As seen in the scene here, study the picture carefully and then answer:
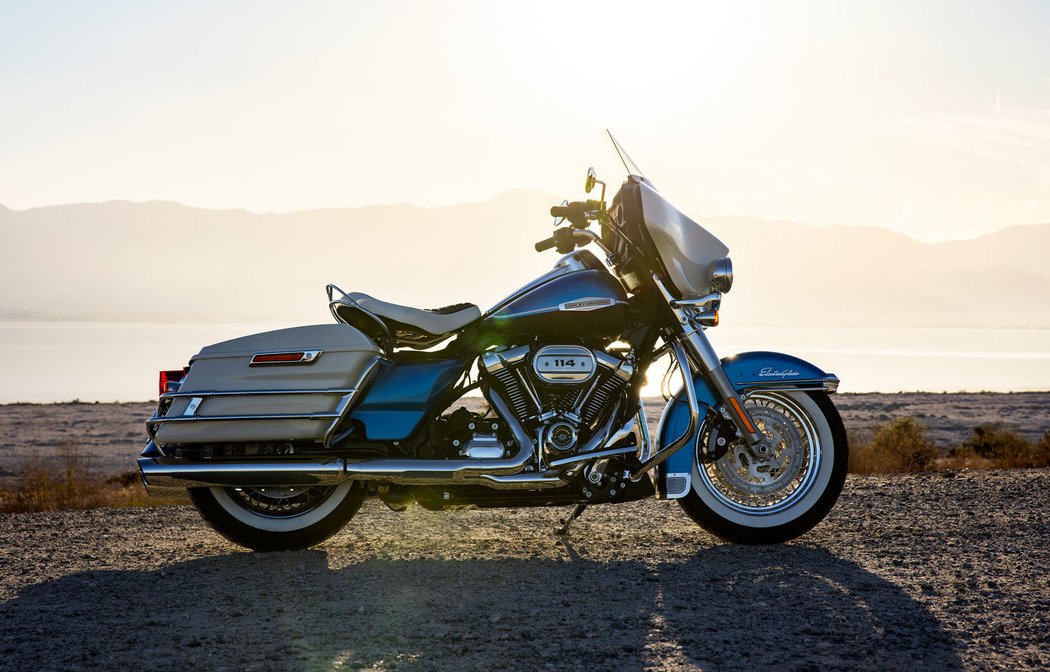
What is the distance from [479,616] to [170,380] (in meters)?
2.52

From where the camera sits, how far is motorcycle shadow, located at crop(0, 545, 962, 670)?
157 inches

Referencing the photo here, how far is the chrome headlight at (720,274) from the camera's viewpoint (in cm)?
583

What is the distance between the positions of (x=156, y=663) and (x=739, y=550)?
330 centimetres

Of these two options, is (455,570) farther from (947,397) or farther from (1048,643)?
(947,397)

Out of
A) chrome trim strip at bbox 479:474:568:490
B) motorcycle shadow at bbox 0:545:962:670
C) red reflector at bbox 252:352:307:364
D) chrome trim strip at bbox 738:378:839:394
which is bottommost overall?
motorcycle shadow at bbox 0:545:962:670

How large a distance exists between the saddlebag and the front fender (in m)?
1.76

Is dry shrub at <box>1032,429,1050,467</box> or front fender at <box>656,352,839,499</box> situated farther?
dry shrub at <box>1032,429,1050,467</box>

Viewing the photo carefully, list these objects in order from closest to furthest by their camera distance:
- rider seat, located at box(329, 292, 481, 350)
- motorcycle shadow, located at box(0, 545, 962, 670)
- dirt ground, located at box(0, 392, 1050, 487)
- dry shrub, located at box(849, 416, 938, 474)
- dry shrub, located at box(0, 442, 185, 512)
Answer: motorcycle shadow, located at box(0, 545, 962, 670), rider seat, located at box(329, 292, 481, 350), dry shrub, located at box(0, 442, 185, 512), dry shrub, located at box(849, 416, 938, 474), dirt ground, located at box(0, 392, 1050, 487)

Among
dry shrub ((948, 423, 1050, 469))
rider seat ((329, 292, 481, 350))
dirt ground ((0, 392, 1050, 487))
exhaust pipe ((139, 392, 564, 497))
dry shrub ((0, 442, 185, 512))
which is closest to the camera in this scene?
exhaust pipe ((139, 392, 564, 497))

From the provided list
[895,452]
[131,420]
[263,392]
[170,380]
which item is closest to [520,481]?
[263,392]

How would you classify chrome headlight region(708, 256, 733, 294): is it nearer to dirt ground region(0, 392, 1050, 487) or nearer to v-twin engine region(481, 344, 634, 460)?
v-twin engine region(481, 344, 634, 460)

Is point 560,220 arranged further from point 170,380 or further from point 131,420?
point 131,420

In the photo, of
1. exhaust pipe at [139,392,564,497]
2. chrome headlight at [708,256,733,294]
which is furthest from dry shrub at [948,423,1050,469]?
exhaust pipe at [139,392,564,497]

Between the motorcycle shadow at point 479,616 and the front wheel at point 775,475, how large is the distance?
0.23 m
